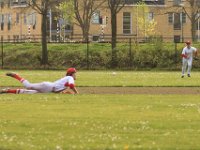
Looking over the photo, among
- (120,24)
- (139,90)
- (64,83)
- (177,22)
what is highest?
(177,22)

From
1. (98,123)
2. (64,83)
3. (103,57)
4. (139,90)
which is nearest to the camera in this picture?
(98,123)

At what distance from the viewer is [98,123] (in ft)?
41.3

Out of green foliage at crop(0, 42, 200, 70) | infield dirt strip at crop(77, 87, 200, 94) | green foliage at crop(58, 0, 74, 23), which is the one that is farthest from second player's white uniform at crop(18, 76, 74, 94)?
green foliage at crop(58, 0, 74, 23)

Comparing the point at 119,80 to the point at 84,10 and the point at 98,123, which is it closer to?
the point at 98,123

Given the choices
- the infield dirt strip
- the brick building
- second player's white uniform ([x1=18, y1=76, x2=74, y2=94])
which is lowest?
the infield dirt strip

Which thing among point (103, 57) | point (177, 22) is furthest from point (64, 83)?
point (177, 22)

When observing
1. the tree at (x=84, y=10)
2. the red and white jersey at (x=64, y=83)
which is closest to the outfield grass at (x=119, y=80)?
the red and white jersey at (x=64, y=83)

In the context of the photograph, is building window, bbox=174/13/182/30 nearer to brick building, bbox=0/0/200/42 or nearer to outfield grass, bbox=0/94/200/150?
brick building, bbox=0/0/200/42

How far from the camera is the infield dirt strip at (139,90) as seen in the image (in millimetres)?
22006

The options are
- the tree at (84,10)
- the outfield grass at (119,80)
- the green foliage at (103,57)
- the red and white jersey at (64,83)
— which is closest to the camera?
the red and white jersey at (64,83)

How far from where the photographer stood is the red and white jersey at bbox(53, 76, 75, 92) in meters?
19.2

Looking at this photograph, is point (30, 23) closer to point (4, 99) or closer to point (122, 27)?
point (122, 27)

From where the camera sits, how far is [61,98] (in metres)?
18.3

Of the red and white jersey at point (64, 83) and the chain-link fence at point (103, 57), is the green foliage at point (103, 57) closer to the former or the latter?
the chain-link fence at point (103, 57)
